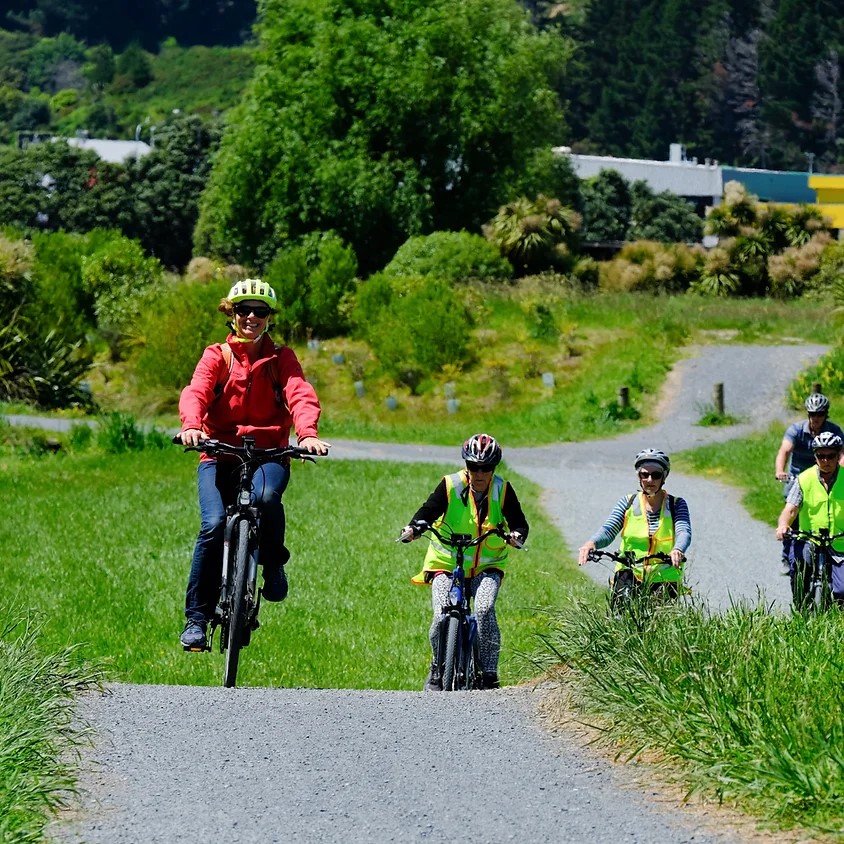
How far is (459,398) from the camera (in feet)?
119

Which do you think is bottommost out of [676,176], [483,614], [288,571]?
[288,571]

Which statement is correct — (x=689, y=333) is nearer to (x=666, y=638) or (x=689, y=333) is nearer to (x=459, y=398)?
(x=459, y=398)

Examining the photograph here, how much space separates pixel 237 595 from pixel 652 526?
99.8 inches

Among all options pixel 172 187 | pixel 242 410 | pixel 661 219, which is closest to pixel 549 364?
pixel 242 410

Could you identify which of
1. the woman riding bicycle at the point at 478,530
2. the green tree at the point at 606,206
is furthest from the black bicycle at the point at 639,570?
the green tree at the point at 606,206

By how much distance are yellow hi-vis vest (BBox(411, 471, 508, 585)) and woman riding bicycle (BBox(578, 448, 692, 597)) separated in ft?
1.75

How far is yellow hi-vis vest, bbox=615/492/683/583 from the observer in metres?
10.3

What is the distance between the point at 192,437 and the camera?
29.6 ft

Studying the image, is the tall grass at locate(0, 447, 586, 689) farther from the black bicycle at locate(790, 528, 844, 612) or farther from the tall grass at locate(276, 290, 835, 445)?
the tall grass at locate(276, 290, 835, 445)

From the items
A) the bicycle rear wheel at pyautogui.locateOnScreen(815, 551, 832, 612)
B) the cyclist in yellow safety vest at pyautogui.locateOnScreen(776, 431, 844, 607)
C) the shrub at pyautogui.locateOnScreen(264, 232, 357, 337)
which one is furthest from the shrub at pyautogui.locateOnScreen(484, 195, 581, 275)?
the bicycle rear wheel at pyautogui.locateOnScreen(815, 551, 832, 612)

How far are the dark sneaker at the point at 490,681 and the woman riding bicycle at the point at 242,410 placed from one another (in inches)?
52.4

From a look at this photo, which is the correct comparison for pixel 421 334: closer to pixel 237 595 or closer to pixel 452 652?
pixel 452 652

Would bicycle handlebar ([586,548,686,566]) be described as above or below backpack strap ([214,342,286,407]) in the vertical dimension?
below

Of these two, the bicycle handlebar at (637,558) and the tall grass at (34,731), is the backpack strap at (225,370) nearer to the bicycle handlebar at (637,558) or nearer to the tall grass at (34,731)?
the tall grass at (34,731)
